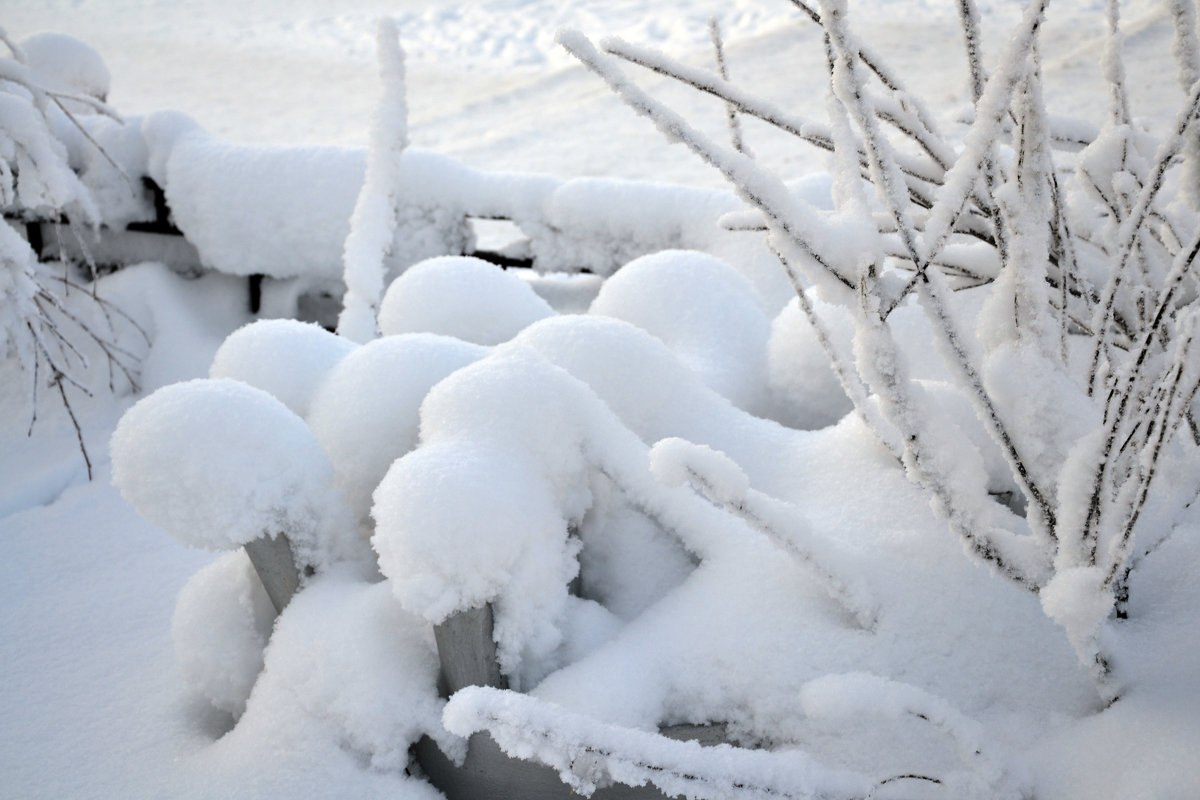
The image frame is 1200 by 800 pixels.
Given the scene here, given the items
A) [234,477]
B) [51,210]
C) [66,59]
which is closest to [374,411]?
[234,477]

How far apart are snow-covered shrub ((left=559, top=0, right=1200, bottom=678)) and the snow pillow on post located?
1.67ft

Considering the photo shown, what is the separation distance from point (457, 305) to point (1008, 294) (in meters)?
0.88

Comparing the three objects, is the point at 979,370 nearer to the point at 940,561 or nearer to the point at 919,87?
the point at 940,561

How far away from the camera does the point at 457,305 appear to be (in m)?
1.39

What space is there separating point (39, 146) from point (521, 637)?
1.34 m

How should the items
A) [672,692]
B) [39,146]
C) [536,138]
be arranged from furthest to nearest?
[536,138] → [39,146] → [672,692]

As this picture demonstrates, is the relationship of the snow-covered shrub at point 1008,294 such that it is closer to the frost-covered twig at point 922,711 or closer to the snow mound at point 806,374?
the frost-covered twig at point 922,711

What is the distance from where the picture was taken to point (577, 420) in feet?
3.18

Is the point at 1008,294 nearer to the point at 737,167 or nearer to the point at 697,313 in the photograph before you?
the point at 737,167

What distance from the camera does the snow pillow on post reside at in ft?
2.89

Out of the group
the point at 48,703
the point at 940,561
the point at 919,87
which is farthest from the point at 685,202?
the point at 919,87

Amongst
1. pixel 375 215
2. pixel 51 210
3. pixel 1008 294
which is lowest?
pixel 51 210

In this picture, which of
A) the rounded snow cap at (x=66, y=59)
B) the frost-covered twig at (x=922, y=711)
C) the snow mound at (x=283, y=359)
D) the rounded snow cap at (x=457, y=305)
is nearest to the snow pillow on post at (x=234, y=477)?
the snow mound at (x=283, y=359)

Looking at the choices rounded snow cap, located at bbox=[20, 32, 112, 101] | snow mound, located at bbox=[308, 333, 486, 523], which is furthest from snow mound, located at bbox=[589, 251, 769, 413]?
rounded snow cap, located at bbox=[20, 32, 112, 101]
